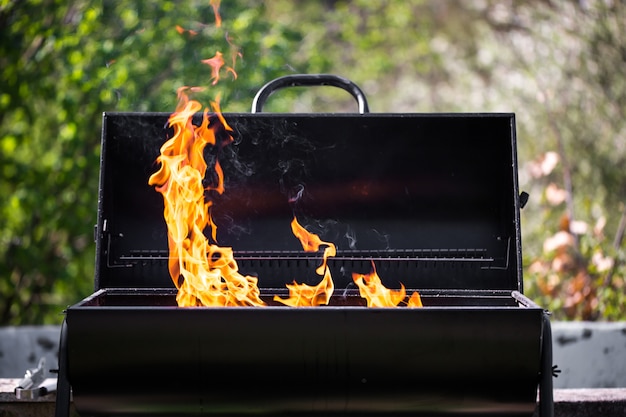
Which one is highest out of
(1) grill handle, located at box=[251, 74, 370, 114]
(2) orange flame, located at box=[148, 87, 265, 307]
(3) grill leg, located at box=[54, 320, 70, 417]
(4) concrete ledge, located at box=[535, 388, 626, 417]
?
(1) grill handle, located at box=[251, 74, 370, 114]

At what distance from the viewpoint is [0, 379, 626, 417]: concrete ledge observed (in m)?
2.04

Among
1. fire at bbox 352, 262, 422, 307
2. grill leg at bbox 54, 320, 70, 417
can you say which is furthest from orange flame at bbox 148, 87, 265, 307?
grill leg at bbox 54, 320, 70, 417

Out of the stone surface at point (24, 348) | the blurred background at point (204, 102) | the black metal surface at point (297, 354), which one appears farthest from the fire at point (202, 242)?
the stone surface at point (24, 348)

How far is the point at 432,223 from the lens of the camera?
223 cm

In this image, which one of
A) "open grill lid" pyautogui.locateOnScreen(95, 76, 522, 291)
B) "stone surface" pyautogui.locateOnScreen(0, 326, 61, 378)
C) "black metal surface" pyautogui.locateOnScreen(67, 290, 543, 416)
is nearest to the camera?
"black metal surface" pyautogui.locateOnScreen(67, 290, 543, 416)

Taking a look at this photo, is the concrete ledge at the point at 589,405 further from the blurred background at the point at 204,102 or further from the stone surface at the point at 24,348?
the stone surface at the point at 24,348

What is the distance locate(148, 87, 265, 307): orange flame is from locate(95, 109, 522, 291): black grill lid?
0.17ft

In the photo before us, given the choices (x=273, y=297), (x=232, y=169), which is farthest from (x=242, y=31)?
(x=273, y=297)

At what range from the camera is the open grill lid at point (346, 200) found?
2172 millimetres

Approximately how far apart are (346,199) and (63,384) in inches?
40.2

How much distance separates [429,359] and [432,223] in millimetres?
735

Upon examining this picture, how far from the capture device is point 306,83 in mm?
2277

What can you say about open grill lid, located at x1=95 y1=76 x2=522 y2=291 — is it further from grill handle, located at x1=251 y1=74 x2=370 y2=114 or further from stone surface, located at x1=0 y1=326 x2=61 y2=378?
stone surface, located at x1=0 y1=326 x2=61 y2=378

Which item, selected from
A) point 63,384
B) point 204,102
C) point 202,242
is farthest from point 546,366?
point 204,102
